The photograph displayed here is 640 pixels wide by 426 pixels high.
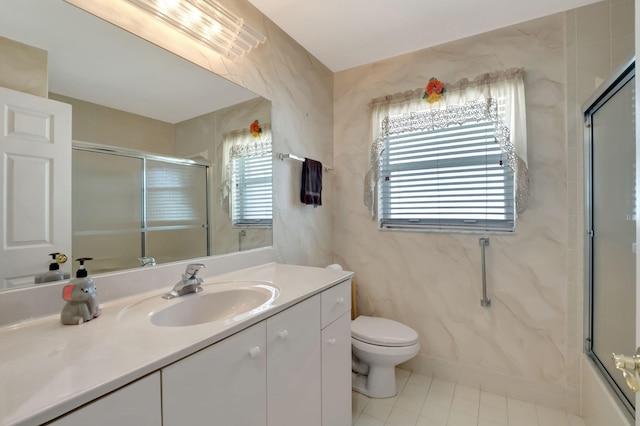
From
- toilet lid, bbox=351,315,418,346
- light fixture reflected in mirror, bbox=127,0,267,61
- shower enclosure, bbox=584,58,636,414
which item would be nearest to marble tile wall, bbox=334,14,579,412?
shower enclosure, bbox=584,58,636,414

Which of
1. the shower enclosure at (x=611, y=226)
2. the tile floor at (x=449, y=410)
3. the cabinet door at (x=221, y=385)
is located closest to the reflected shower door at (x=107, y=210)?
the cabinet door at (x=221, y=385)

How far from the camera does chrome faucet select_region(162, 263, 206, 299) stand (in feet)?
3.76

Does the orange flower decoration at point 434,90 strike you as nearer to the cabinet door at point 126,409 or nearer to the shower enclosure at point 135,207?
the shower enclosure at point 135,207

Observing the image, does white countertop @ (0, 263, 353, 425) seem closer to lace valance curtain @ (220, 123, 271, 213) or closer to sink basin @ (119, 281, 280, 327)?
sink basin @ (119, 281, 280, 327)

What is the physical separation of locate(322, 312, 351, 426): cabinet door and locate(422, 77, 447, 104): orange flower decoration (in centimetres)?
162

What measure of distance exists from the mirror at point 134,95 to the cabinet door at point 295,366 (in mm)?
616

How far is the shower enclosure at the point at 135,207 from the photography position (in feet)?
3.34

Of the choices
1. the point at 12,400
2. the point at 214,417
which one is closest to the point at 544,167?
the point at 214,417

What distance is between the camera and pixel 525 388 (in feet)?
6.06

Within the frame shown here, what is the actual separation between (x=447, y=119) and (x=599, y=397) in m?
1.77

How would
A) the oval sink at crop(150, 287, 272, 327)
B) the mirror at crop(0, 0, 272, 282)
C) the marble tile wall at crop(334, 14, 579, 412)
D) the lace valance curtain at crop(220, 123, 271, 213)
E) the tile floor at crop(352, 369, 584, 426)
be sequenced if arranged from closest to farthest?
the mirror at crop(0, 0, 272, 282), the oval sink at crop(150, 287, 272, 327), the lace valance curtain at crop(220, 123, 271, 213), the tile floor at crop(352, 369, 584, 426), the marble tile wall at crop(334, 14, 579, 412)

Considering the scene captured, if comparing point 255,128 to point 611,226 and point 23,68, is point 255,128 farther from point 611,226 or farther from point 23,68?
point 611,226

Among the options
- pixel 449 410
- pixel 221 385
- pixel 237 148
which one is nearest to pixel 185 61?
pixel 237 148

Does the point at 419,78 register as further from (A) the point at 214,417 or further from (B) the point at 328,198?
(A) the point at 214,417
